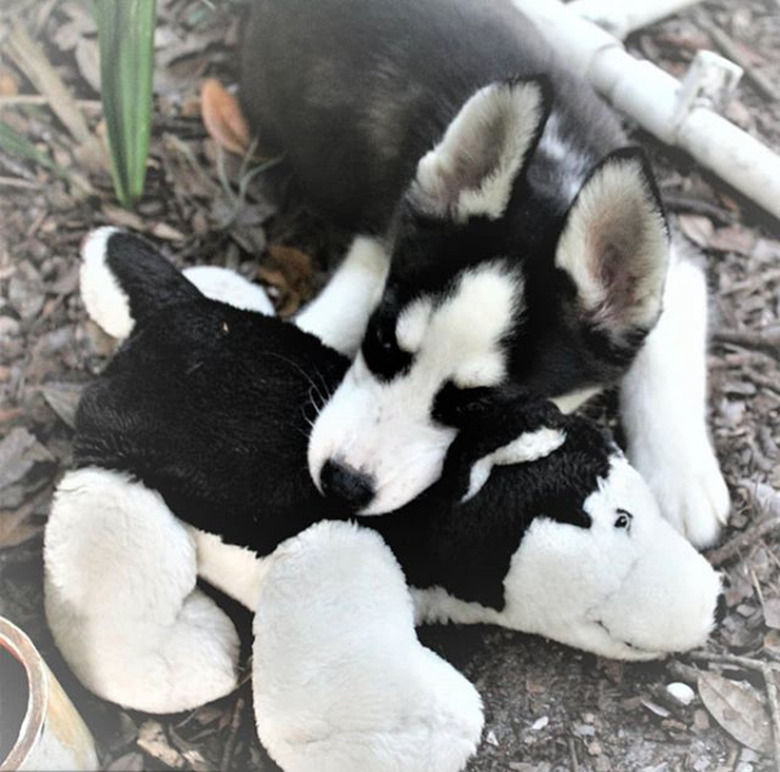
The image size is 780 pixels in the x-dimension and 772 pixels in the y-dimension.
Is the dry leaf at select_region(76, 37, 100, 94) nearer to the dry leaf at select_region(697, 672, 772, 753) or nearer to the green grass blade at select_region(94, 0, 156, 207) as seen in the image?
the green grass blade at select_region(94, 0, 156, 207)

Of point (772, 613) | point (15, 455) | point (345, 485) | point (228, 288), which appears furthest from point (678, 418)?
point (15, 455)

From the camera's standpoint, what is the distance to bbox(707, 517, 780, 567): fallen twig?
1.79 metres

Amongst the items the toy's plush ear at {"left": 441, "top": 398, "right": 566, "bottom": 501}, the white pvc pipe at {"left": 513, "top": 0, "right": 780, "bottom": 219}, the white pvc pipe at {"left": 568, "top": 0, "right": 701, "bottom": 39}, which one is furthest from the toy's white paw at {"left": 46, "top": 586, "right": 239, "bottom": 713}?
the white pvc pipe at {"left": 568, "top": 0, "right": 701, "bottom": 39}

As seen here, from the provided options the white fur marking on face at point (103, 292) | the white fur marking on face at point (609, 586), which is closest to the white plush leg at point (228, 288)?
the white fur marking on face at point (103, 292)

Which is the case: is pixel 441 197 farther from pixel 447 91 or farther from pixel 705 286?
pixel 705 286

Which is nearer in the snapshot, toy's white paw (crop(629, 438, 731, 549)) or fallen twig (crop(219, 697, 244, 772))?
fallen twig (crop(219, 697, 244, 772))

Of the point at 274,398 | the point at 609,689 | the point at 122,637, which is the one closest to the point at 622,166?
the point at 274,398

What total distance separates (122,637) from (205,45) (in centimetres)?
158

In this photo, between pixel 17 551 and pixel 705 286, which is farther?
pixel 705 286

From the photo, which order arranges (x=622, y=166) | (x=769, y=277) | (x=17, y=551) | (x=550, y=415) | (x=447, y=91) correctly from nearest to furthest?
(x=622, y=166)
(x=550, y=415)
(x=17, y=551)
(x=447, y=91)
(x=769, y=277)

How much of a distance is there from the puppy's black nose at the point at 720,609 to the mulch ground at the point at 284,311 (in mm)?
76

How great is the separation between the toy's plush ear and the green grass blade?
99 centimetres

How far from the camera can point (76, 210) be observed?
223 centimetres

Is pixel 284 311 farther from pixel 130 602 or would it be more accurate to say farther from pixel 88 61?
pixel 130 602
